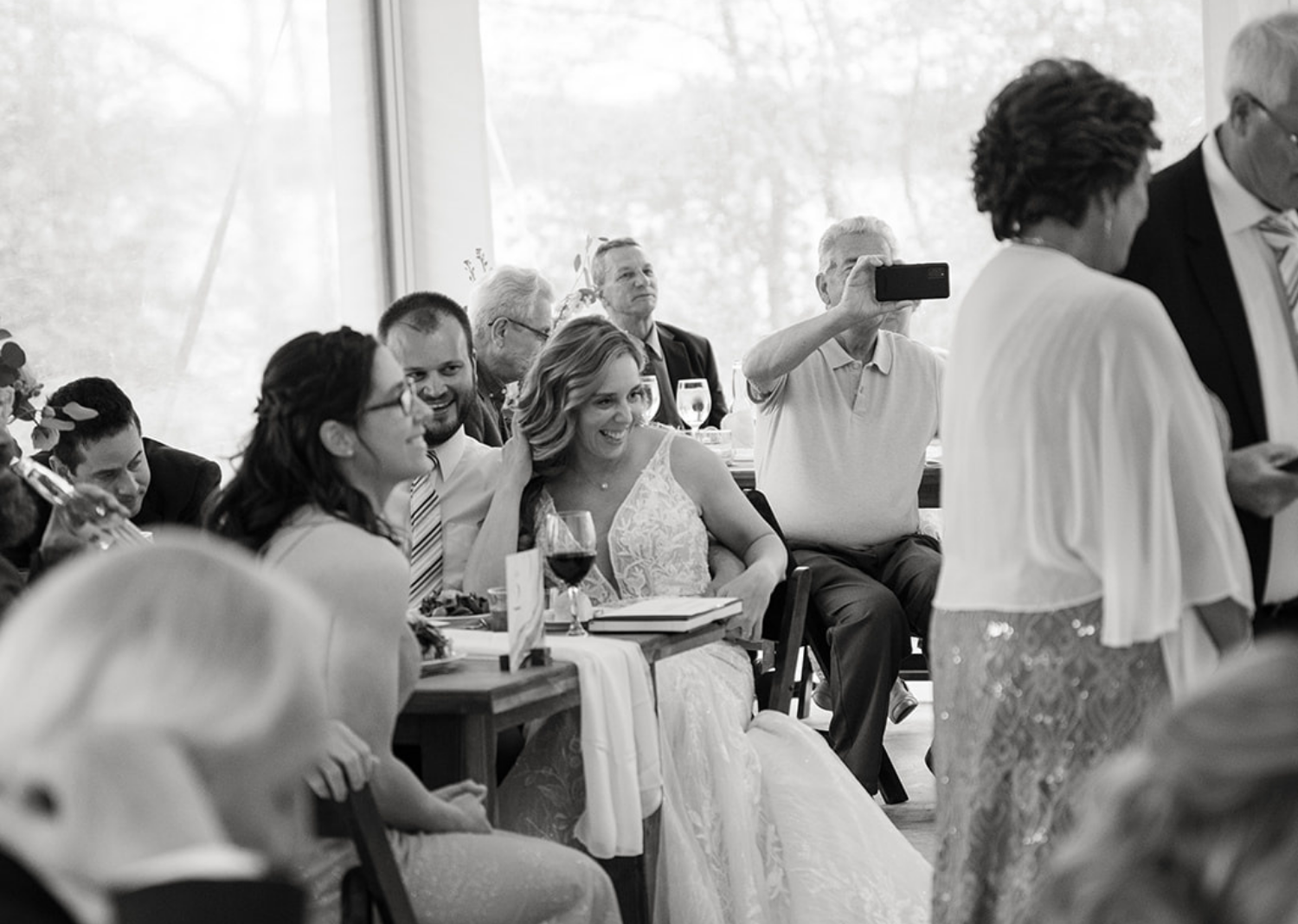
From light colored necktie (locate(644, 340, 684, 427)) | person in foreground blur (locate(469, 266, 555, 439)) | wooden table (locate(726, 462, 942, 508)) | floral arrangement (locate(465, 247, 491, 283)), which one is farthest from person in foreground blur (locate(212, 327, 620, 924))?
floral arrangement (locate(465, 247, 491, 283))

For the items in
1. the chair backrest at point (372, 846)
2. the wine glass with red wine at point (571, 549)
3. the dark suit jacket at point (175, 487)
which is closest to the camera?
the chair backrest at point (372, 846)

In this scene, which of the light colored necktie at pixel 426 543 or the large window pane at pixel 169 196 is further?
the large window pane at pixel 169 196

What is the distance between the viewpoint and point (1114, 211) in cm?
236

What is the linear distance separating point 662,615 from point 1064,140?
1.47 m

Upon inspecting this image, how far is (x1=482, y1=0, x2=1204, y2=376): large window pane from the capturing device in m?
8.20

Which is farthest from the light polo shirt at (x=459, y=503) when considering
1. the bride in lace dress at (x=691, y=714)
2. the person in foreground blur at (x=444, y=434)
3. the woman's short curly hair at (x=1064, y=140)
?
the woman's short curly hair at (x=1064, y=140)

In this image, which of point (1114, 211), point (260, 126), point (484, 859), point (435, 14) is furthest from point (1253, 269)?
point (435, 14)

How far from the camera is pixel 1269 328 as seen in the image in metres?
2.58

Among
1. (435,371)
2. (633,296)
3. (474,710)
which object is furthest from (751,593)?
(633,296)

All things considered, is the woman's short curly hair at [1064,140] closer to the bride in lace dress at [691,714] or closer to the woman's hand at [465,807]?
the woman's hand at [465,807]

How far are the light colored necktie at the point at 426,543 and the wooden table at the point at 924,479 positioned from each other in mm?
1555

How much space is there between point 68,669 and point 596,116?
8.00 m

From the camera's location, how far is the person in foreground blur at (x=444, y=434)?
4289mm

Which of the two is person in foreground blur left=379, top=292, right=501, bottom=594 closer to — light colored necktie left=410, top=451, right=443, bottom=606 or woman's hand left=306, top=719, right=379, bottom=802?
light colored necktie left=410, top=451, right=443, bottom=606
